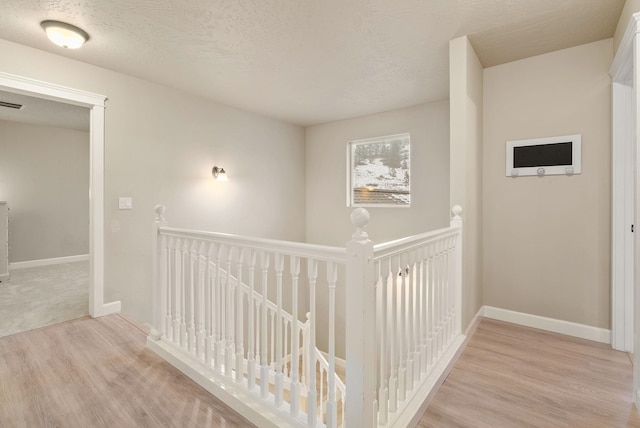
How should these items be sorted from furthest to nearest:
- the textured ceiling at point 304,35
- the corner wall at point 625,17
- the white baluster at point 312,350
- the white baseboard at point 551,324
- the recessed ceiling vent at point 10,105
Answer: the recessed ceiling vent at point 10,105 < the white baseboard at point 551,324 < the textured ceiling at point 304,35 < the corner wall at point 625,17 < the white baluster at point 312,350

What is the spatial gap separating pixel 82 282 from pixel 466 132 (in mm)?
5139

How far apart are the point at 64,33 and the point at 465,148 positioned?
3.21 meters

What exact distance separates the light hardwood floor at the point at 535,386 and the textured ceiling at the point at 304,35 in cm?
245

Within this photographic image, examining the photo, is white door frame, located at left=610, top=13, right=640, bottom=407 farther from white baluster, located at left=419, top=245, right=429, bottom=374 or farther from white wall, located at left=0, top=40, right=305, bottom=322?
white wall, located at left=0, top=40, right=305, bottom=322

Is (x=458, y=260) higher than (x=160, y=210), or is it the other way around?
(x=160, y=210)

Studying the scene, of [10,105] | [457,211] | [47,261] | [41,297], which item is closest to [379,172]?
[457,211]

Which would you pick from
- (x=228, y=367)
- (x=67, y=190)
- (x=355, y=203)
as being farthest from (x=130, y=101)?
(x=67, y=190)

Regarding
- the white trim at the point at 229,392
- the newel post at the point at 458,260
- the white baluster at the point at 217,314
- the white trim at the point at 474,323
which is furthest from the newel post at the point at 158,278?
the white trim at the point at 474,323

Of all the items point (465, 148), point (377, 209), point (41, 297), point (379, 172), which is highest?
point (379, 172)

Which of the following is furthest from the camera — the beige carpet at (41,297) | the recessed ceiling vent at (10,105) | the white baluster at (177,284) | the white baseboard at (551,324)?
the recessed ceiling vent at (10,105)

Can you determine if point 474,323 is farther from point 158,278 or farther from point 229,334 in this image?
point 158,278

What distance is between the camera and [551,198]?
110 inches

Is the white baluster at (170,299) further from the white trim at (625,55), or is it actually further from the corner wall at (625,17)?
the corner wall at (625,17)

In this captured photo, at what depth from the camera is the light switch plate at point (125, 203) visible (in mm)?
3219
